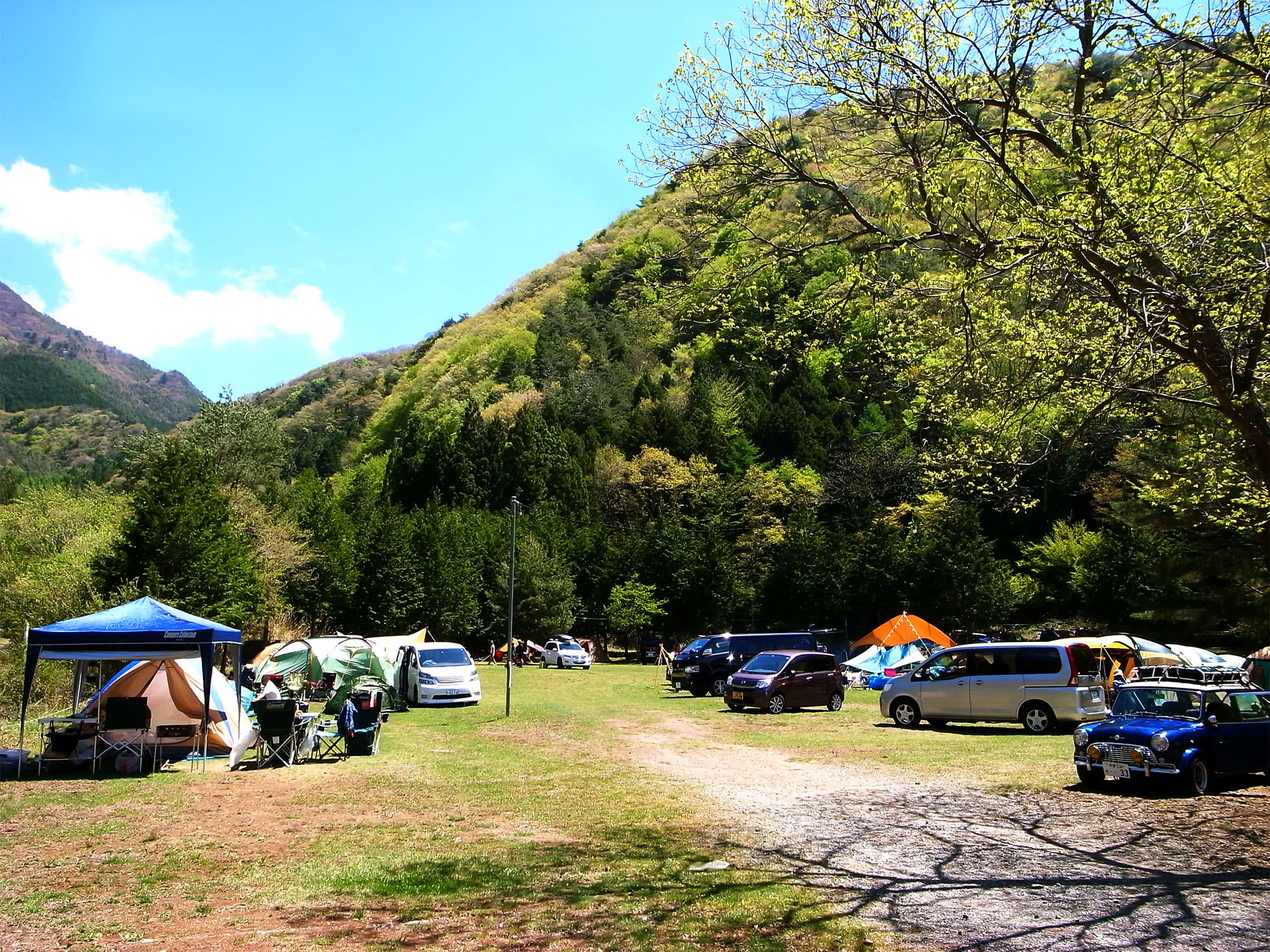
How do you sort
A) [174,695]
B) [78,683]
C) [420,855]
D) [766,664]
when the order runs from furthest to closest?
[766,664]
[78,683]
[174,695]
[420,855]

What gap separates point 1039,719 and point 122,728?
51.0 ft

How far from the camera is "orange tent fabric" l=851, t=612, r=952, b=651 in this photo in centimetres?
3644

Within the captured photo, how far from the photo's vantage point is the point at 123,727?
44.9ft

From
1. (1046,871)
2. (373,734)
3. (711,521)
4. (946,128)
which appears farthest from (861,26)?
(711,521)

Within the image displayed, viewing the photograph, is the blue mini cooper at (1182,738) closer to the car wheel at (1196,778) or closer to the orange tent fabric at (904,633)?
the car wheel at (1196,778)

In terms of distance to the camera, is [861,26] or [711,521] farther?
[711,521]

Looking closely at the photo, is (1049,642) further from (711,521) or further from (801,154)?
(711,521)

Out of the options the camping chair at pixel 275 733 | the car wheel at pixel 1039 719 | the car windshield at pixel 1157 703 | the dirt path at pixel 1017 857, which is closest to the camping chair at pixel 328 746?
the camping chair at pixel 275 733

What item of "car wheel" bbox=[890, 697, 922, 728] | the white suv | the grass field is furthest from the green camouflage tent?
the white suv

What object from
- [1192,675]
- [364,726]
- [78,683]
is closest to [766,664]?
[1192,675]

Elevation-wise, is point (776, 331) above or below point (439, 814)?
above

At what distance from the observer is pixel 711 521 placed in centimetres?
6612

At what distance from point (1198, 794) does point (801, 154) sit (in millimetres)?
8575

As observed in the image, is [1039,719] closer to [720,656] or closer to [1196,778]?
[1196,778]
